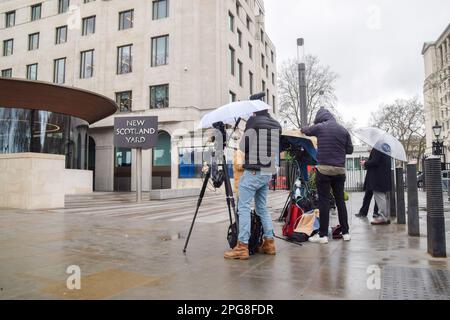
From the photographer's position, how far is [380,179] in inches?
305

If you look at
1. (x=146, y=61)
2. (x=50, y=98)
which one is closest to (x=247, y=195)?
(x=50, y=98)

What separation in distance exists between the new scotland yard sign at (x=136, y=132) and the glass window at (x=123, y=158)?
1419 cm

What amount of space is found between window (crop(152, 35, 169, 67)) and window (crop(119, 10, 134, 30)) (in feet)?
10.6

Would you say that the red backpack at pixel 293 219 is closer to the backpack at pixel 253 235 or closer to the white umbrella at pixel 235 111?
the backpack at pixel 253 235

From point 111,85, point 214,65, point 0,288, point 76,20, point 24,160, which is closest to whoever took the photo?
point 0,288

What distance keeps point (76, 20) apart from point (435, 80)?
95.3ft

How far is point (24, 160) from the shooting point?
1148cm

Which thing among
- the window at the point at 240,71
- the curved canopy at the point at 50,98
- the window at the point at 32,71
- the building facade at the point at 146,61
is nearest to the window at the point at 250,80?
the building facade at the point at 146,61

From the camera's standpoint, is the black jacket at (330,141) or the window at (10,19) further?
the window at (10,19)

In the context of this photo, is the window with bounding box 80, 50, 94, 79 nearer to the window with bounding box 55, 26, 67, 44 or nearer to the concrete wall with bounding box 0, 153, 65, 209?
the window with bounding box 55, 26, 67, 44

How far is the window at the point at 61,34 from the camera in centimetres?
3350

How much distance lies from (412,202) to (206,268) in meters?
4.18
